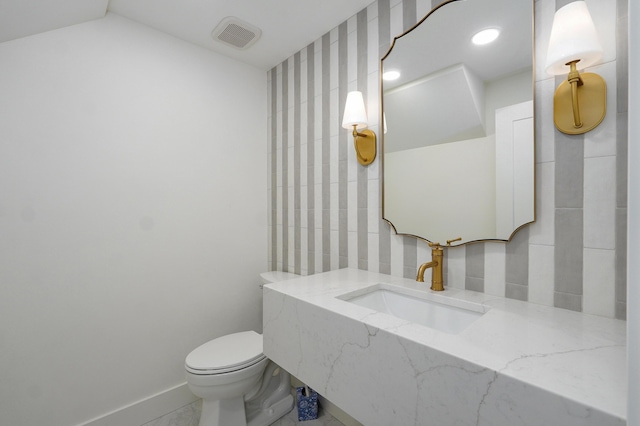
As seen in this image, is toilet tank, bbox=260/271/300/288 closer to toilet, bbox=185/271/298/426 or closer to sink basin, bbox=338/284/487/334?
toilet, bbox=185/271/298/426

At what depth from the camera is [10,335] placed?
1.38 metres

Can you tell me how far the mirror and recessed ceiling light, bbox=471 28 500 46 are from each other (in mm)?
15

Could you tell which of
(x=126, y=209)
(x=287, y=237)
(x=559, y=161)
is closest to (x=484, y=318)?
(x=559, y=161)

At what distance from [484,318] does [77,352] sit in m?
1.94

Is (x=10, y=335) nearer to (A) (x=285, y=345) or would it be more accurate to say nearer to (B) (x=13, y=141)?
(B) (x=13, y=141)

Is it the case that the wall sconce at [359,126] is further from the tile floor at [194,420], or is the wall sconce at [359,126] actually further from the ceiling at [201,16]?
the tile floor at [194,420]

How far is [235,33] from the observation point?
182cm

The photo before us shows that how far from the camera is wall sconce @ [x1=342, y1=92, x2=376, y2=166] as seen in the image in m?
1.50

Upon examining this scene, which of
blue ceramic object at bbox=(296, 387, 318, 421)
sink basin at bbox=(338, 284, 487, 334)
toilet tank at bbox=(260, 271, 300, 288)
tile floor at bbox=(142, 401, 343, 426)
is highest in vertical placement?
sink basin at bbox=(338, 284, 487, 334)

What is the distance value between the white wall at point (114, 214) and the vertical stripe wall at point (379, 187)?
0.43m

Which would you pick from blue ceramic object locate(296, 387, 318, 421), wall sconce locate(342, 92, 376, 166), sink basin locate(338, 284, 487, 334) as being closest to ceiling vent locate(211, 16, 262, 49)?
wall sconce locate(342, 92, 376, 166)

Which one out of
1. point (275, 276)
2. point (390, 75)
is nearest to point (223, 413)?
point (275, 276)

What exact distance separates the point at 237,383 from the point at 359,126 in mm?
1488

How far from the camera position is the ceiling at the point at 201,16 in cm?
130
